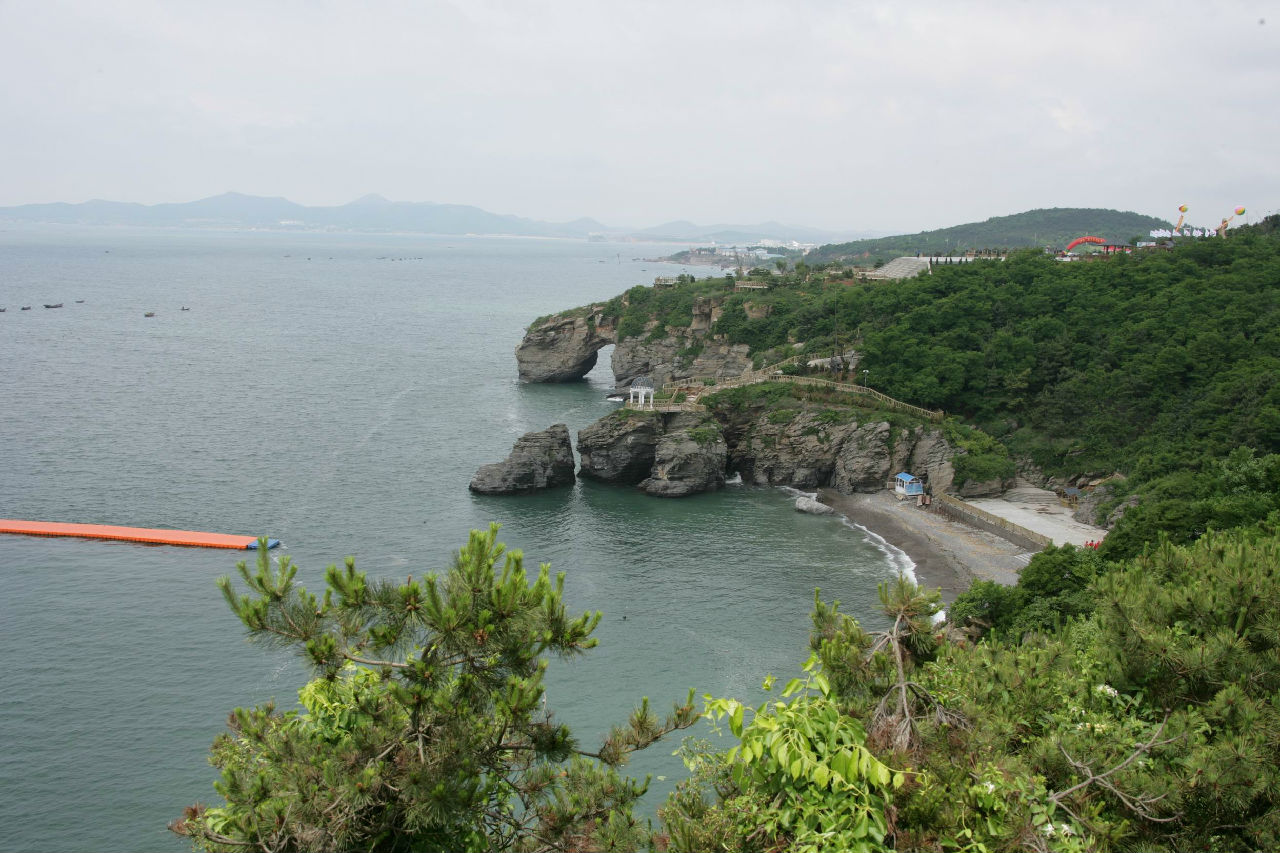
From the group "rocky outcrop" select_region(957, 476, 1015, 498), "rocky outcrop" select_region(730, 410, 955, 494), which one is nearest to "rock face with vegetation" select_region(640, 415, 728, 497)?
"rocky outcrop" select_region(730, 410, 955, 494)

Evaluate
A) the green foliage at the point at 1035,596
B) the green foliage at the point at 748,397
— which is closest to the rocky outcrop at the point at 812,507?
the green foliage at the point at 748,397

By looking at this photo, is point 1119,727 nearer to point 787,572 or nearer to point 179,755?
point 179,755

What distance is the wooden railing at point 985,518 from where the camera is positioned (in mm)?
37500

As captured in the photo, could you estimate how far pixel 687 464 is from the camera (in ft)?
147

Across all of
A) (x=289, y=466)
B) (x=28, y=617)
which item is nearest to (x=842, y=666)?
(x=28, y=617)

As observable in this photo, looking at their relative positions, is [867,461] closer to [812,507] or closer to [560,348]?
[812,507]

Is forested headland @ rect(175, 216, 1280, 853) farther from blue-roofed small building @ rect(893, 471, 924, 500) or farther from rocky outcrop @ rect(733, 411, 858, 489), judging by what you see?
rocky outcrop @ rect(733, 411, 858, 489)

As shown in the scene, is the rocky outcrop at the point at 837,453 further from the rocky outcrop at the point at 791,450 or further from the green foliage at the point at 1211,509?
the green foliage at the point at 1211,509

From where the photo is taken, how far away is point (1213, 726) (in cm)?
912

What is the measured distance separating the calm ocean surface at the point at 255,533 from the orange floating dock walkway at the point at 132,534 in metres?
0.64

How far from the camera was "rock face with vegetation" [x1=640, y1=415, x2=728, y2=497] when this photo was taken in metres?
44.6

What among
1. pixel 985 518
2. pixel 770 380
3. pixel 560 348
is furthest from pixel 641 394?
pixel 560 348

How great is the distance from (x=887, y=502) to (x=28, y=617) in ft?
→ 118

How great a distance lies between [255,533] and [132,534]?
4.73m
